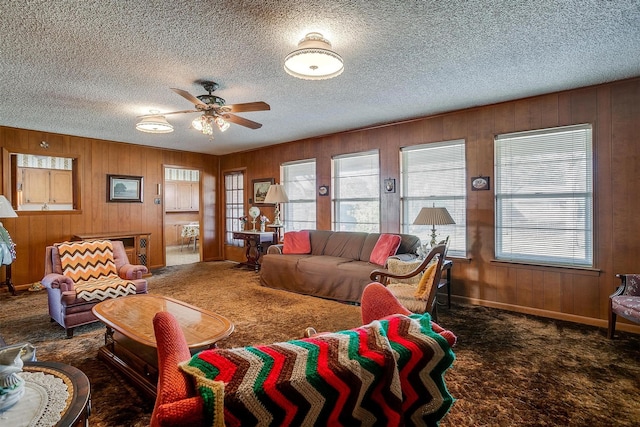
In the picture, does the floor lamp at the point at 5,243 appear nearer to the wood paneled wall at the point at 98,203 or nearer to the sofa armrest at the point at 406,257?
the wood paneled wall at the point at 98,203

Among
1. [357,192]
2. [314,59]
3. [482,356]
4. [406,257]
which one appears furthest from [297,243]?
[314,59]

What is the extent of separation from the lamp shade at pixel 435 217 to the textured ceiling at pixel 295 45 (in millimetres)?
1322

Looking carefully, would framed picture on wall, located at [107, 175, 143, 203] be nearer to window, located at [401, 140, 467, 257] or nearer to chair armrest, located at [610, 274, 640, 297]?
window, located at [401, 140, 467, 257]

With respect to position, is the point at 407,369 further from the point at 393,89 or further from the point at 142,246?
the point at 142,246

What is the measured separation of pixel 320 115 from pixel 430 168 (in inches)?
67.0

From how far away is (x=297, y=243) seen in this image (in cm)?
532

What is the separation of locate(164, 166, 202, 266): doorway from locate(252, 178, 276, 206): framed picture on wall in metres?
3.10

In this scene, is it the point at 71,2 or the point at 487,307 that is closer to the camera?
the point at 71,2

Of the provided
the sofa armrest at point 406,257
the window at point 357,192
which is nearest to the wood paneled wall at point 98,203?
the window at point 357,192

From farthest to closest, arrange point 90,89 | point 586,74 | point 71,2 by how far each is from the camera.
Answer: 1. point 90,89
2. point 586,74
3. point 71,2

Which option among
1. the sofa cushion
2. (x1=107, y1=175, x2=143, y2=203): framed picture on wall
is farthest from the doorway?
the sofa cushion

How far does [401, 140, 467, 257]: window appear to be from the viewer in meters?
4.38

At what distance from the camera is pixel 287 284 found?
488cm

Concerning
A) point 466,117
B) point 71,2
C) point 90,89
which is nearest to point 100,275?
point 90,89
